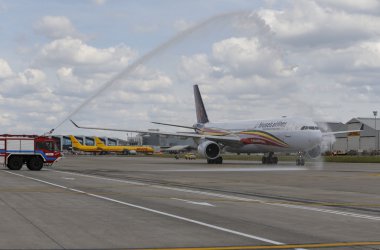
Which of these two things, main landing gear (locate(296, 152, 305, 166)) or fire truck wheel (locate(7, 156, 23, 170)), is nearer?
fire truck wheel (locate(7, 156, 23, 170))

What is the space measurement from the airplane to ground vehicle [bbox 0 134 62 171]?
12655mm

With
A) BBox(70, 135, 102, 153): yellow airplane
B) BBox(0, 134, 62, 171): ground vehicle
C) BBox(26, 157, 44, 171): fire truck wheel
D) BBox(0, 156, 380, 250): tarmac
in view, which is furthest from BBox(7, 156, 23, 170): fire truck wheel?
BBox(70, 135, 102, 153): yellow airplane

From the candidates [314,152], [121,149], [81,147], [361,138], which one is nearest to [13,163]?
[314,152]

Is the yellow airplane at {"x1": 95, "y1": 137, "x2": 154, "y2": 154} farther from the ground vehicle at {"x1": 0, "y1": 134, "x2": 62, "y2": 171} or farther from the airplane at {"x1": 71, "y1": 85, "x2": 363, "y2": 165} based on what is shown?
the ground vehicle at {"x1": 0, "y1": 134, "x2": 62, "y2": 171}

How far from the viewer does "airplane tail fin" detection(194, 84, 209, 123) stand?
76.0m

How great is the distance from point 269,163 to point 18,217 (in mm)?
48615

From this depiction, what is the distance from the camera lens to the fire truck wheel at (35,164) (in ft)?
146

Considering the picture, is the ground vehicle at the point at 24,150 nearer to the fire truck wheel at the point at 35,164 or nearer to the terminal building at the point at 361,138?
the fire truck wheel at the point at 35,164

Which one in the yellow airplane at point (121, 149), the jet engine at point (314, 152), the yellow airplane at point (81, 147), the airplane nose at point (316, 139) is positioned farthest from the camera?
the yellow airplane at point (121, 149)

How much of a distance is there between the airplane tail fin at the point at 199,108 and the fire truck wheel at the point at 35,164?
3387cm

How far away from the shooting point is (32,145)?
146 ft

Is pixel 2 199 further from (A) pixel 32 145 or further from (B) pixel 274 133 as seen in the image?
(B) pixel 274 133

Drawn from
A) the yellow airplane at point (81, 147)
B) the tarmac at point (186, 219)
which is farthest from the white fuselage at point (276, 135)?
the yellow airplane at point (81, 147)

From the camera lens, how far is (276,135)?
55.1m
